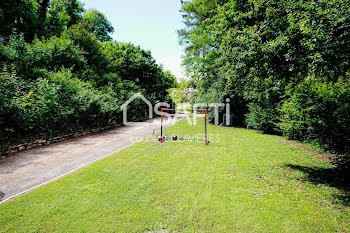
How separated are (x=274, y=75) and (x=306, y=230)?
425cm

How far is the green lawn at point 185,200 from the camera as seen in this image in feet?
10.1

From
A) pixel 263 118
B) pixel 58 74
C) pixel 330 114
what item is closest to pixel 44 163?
pixel 58 74

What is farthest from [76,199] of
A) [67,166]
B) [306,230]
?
[306,230]

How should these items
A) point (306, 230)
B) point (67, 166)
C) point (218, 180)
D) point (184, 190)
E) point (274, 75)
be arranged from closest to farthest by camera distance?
point (306, 230), point (184, 190), point (218, 180), point (274, 75), point (67, 166)

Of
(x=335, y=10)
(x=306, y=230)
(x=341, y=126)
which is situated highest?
(x=335, y=10)

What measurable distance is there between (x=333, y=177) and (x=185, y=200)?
504 cm

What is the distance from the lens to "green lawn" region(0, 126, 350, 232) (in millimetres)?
3064

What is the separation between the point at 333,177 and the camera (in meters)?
5.18

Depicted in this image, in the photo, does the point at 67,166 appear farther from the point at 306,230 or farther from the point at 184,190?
the point at 306,230

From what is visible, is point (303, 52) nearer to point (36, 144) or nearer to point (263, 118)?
point (263, 118)

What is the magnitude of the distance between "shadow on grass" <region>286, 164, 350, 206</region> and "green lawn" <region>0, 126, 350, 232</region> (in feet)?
0.11

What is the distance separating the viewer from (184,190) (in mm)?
4285

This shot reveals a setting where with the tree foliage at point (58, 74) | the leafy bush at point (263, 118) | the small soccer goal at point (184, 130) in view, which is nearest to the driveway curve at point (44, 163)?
the tree foliage at point (58, 74)

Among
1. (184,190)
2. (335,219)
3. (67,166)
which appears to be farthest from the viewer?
(67,166)
